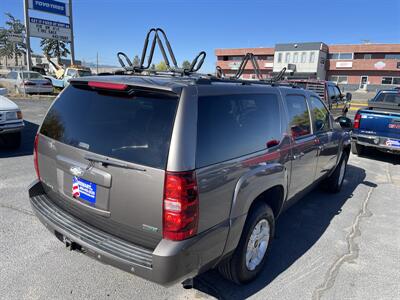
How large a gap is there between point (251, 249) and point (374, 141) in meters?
6.44

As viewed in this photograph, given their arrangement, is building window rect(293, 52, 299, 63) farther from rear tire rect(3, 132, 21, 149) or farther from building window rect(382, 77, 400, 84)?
rear tire rect(3, 132, 21, 149)

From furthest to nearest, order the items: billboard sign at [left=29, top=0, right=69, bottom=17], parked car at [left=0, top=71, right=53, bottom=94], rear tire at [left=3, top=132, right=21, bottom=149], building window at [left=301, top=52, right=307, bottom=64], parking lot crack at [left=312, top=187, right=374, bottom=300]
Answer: building window at [left=301, top=52, right=307, bottom=64]
billboard sign at [left=29, top=0, right=69, bottom=17]
parked car at [left=0, top=71, right=53, bottom=94]
rear tire at [left=3, top=132, right=21, bottom=149]
parking lot crack at [left=312, top=187, right=374, bottom=300]

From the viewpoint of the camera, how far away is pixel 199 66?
13.9 ft

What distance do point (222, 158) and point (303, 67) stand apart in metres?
60.9

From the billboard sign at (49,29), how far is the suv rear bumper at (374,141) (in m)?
21.5

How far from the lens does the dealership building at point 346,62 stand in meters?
52.8

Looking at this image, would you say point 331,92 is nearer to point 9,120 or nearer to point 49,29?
point 9,120

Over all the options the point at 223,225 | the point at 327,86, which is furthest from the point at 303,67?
the point at 223,225

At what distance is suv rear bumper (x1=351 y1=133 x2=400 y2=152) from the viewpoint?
7.73m

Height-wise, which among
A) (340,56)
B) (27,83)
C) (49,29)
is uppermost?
(340,56)

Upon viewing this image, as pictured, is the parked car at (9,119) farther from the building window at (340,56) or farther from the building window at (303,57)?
the building window at (340,56)

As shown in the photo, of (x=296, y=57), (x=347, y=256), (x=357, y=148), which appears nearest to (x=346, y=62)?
(x=296, y=57)

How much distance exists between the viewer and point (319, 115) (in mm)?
4527

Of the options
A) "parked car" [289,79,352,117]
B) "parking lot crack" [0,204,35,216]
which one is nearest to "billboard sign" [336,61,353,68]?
"parked car" [289,79,352,117]
